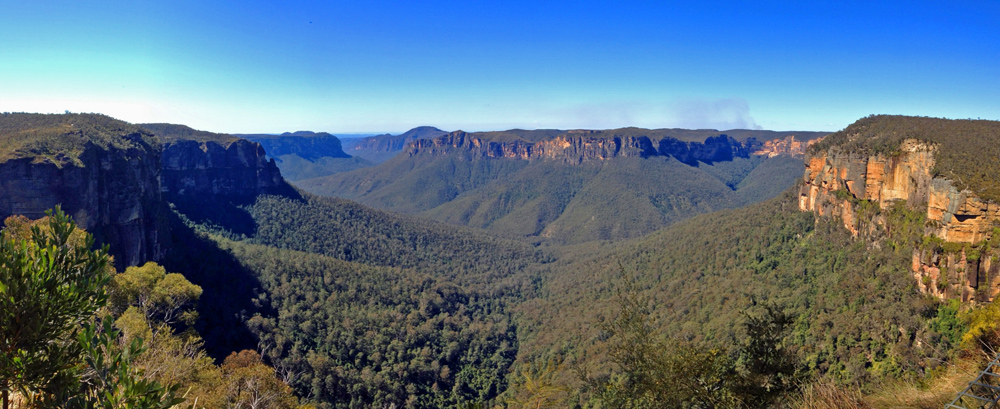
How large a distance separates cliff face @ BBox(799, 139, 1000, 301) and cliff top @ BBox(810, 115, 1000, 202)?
506mm

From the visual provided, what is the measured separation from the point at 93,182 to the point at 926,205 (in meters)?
57.4

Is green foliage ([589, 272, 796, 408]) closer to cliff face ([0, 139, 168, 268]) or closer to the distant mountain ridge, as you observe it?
cliff face ([0, 139, 168, 268])

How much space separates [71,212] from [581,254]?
73011 millimetres

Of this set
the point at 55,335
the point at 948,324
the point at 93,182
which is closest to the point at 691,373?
the point at 55,335

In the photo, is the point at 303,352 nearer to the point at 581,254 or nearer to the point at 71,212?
the point at 71,212

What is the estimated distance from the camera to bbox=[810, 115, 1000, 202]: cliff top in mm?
23625

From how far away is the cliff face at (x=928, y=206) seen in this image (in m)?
22.0

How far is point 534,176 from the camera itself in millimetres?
178250

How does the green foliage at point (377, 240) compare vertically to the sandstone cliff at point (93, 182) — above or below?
below

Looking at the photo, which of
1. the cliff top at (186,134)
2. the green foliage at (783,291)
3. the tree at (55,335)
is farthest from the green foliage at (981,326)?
the cliff top at (186,134)

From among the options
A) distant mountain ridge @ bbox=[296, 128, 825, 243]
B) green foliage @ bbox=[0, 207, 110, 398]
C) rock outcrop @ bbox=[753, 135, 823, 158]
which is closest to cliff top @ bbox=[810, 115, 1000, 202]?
green foliage @ bbox=[0, 207, 110, 398]

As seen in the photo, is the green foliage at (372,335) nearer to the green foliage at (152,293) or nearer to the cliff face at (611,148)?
the green foliage at (152,293)

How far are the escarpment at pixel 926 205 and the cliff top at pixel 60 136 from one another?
2216 inches

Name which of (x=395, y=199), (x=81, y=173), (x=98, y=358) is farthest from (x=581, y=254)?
(x=395, y=199)
